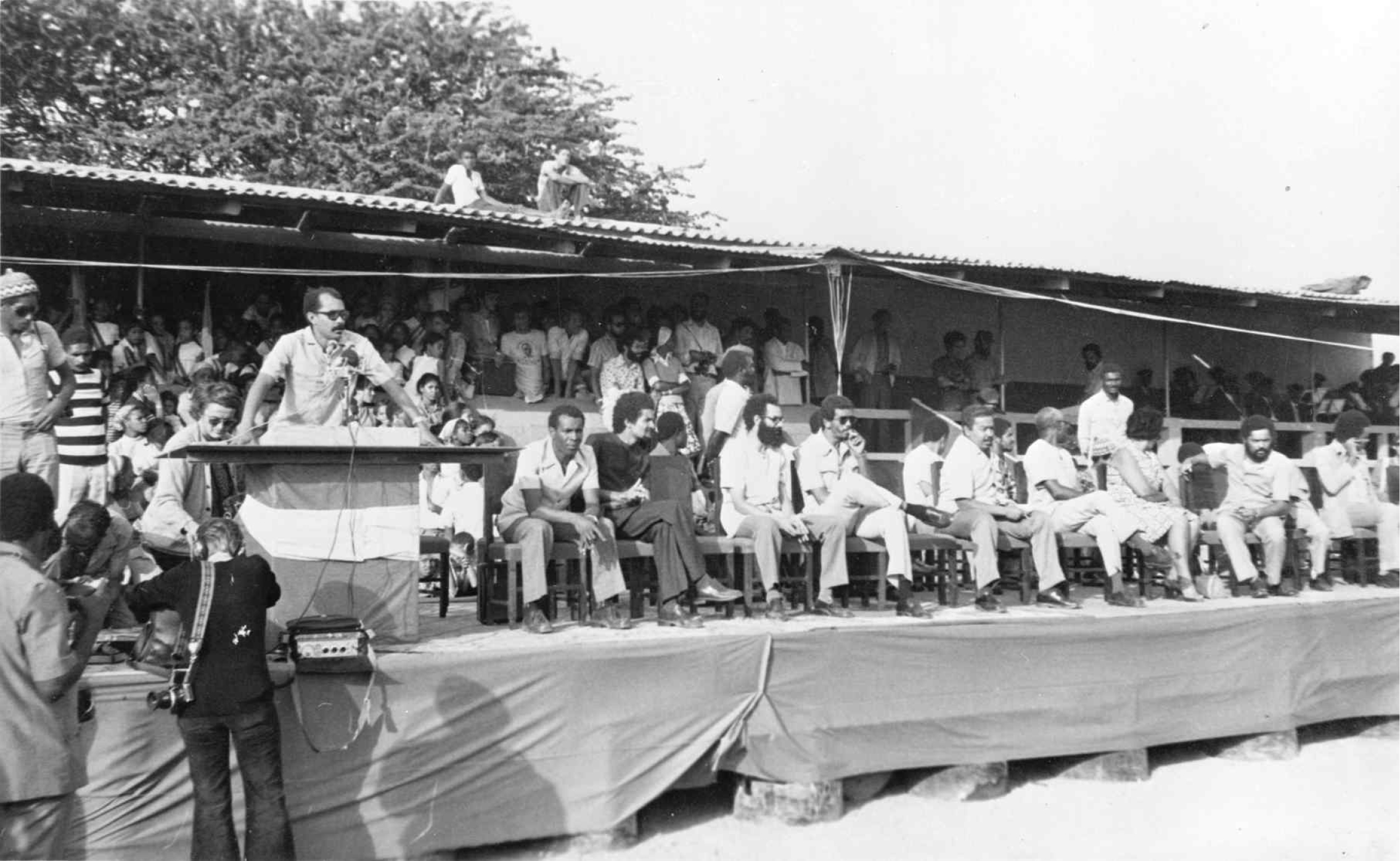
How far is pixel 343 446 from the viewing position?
6.49 metres

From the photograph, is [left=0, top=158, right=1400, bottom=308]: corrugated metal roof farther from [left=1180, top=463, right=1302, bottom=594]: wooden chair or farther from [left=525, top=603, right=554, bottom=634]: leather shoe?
[left=525, top=603, right=554, bottom=634]: leather shoe

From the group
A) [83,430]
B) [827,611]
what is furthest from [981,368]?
[83,430]

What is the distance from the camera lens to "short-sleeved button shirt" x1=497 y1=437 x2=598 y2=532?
25.4 feet

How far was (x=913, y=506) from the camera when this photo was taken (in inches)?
365

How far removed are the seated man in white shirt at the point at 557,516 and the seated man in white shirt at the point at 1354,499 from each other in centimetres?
626

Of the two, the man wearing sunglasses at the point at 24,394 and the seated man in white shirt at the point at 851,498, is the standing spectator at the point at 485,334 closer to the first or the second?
the seated man in white shirt at the point at 851,498

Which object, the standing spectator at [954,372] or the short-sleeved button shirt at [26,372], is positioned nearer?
the short-sleeved button shirt at [26,372]

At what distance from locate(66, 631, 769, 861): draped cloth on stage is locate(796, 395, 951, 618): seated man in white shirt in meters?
1.73

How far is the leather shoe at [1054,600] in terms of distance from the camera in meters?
9.38

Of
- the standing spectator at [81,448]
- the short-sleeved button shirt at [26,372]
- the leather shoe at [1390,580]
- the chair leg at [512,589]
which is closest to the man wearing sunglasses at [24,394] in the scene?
the short-sleeved button shirt at [26,372]

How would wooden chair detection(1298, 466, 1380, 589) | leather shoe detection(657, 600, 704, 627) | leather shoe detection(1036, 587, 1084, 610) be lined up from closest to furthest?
leather shoe detection(657, 600, 704, 627)
leather shoe detection(1036, 587, 1084, 610)
wooden chair detection(1298, 466, 1380, 589)

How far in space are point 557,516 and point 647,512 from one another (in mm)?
610

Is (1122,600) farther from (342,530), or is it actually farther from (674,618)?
(342,530)

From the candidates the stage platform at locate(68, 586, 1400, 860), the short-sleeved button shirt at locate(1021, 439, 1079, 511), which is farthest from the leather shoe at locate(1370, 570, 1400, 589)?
the short-sleeved button shirt at locate(1021, 439, 1079, 511)
